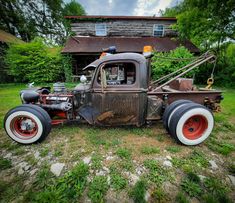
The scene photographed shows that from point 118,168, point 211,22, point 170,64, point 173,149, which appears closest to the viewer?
point 118,168

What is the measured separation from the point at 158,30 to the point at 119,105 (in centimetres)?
1298

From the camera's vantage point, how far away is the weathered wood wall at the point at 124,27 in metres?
12.8

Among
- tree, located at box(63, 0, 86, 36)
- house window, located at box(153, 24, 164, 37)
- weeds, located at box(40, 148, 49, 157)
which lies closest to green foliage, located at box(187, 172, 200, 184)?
weeds, located at box(40, 148, 49, 157)

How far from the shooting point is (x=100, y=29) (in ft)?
42.6

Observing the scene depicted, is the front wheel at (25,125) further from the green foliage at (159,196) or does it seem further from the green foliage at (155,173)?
the green foliage at (159,196)

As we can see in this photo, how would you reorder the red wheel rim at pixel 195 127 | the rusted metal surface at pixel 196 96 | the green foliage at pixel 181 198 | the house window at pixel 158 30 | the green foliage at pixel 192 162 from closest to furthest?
1. the green foliage at pixel 181 198
2. the green foliage at pixel 192 162
3. the red wheel rim at pixel 195 127
4. the rusted metal surface at pixel 196 96
5. the house window at pixel 158 30

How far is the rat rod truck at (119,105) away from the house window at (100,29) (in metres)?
11.3

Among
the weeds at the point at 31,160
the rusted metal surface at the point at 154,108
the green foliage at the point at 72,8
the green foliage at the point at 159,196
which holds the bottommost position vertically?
the green foliage at the point at 159,196

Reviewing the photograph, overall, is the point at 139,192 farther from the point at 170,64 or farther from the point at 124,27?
the point at 124,27

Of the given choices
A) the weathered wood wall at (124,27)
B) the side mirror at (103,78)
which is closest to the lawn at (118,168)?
the side mirror at (103,78)

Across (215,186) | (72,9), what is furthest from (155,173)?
(72,9)

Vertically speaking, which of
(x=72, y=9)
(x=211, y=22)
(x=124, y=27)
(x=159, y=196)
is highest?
(x=72, y=9)

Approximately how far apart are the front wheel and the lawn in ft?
0.64

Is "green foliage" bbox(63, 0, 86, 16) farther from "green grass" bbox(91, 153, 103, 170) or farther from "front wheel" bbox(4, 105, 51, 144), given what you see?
"green grass" bbox(91, 153, 103, 170)
